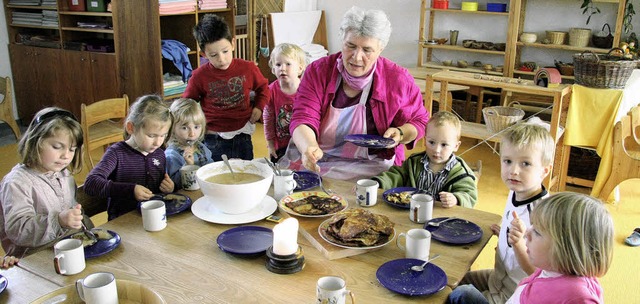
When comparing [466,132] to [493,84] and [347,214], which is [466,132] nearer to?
[493,84]

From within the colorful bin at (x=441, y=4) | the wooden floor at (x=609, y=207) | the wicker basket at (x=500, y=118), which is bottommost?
the wooden floor at (x=609, y=207)

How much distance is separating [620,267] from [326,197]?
2.11 metres

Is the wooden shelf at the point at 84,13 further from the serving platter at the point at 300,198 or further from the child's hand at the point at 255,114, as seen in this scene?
the serving platter at the point at 300,198

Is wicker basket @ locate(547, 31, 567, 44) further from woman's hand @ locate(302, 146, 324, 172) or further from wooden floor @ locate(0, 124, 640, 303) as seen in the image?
woman's hand @ locate(302, 146, 324, 172)

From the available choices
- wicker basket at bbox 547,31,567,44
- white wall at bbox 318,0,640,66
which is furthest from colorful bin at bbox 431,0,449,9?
wicker basket at bbox 547,31,567,44

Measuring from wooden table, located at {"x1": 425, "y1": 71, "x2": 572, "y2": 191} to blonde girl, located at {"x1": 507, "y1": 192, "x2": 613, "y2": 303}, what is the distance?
275cm

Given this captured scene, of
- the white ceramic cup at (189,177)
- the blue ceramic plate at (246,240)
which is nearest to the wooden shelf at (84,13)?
the white ceramic cup at (189,177)

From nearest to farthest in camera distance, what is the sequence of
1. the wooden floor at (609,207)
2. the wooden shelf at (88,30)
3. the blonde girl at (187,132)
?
the blonde girl at (187,132) < the wooden floor at (609,207) < the wooden shelf at (88,30)

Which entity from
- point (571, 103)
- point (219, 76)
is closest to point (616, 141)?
point (571, 103)

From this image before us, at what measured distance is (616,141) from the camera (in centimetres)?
384

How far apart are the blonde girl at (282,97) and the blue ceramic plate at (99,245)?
1.48 metres

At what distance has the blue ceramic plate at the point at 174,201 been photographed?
1.81m

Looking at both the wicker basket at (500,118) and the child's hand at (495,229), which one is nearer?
the child's hand at (495,229)

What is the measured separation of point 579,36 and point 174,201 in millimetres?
4450
